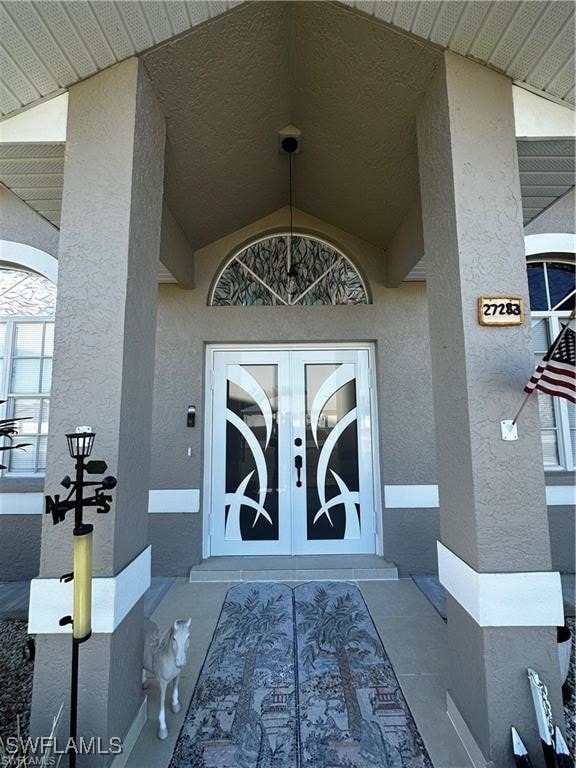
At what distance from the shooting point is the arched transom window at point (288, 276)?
178 inches

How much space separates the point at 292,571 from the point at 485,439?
2.80 meters

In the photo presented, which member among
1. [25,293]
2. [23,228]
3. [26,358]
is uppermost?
[23,228]

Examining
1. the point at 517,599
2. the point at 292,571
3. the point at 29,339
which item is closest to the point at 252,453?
the point at 292,571

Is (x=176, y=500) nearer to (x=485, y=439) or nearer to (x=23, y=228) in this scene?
(x=485, y=439)

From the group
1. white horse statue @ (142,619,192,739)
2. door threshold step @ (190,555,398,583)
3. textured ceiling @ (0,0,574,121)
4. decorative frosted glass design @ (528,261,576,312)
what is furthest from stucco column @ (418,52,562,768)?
decorative frosted glass design @ (528,261,576,312)

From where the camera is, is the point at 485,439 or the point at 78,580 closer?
the point at 78,580

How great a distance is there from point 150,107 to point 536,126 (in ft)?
7.36

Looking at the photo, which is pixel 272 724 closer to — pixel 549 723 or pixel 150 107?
pixel 549 723

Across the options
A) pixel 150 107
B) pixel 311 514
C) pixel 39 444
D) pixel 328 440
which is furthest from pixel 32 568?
pixel 150 107

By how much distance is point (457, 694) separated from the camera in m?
2.11

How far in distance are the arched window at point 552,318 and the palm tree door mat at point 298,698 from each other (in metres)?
2.92

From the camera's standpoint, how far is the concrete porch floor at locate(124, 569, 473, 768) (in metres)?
1.98

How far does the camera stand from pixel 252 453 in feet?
14.7

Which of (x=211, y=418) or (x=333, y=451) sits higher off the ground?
(x=211, y=418)
